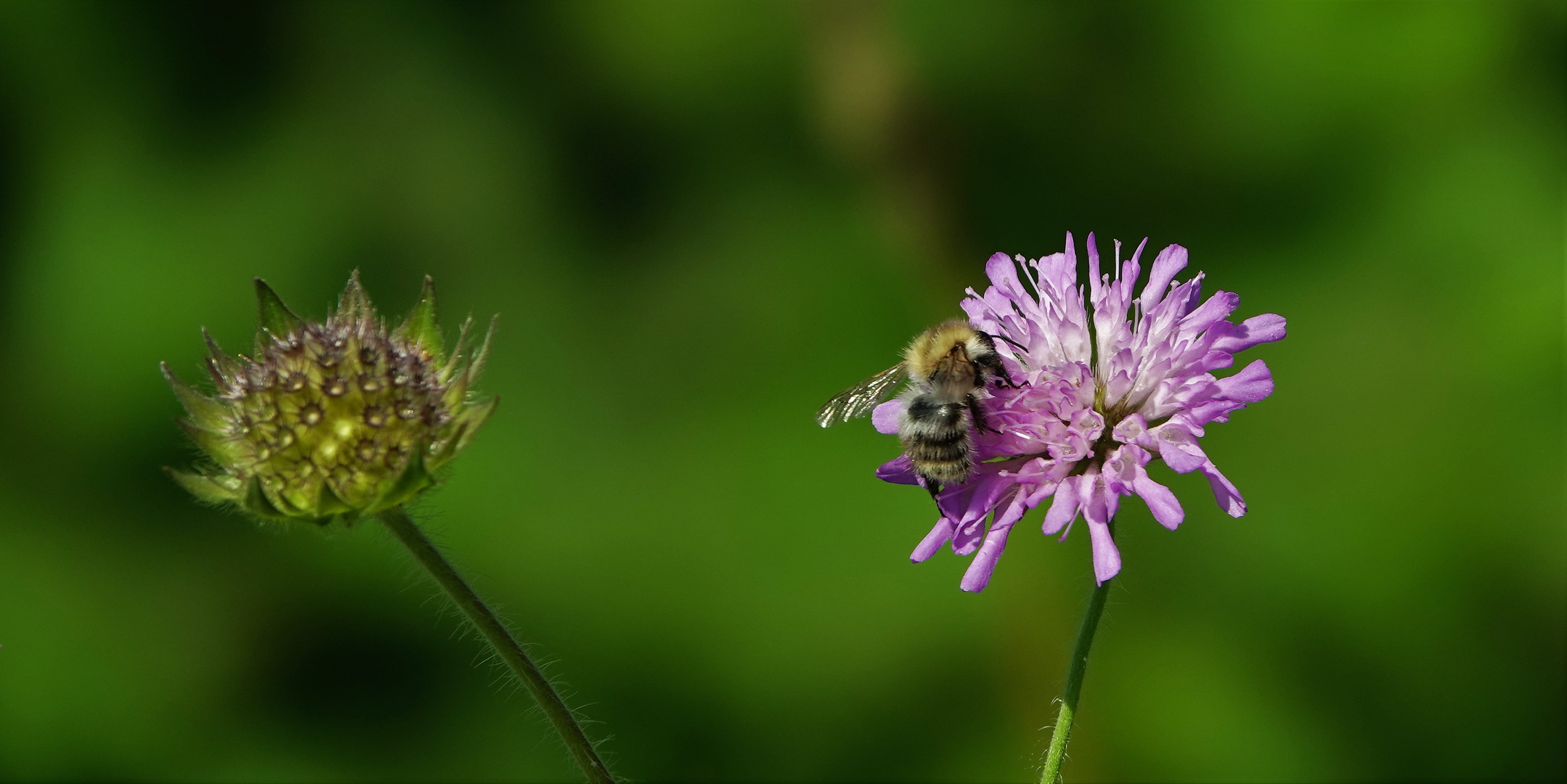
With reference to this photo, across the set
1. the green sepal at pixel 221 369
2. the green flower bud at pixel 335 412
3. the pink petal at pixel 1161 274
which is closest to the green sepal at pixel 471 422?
the green flower bud at pixel 335 412

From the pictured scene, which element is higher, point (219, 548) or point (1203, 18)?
point (219, 548)

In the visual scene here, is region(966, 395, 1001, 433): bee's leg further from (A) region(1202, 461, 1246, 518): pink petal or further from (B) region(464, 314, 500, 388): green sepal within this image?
(B) region(464, 314, 500, 388): green sepal

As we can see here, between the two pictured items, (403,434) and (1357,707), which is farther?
(1357,707)

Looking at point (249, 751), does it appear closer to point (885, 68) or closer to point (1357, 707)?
point (885, 68)

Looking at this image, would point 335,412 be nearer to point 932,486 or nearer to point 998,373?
point 932,486

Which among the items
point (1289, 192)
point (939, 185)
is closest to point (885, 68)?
point (939, 185)

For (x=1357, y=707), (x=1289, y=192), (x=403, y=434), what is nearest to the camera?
(x=403, y=434)

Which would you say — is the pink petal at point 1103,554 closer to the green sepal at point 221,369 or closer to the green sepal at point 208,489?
the green sepal at point 208,489

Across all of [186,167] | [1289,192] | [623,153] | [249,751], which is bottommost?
[1289,192]

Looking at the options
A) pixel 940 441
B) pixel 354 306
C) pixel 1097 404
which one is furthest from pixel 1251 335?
pixel 354 306
